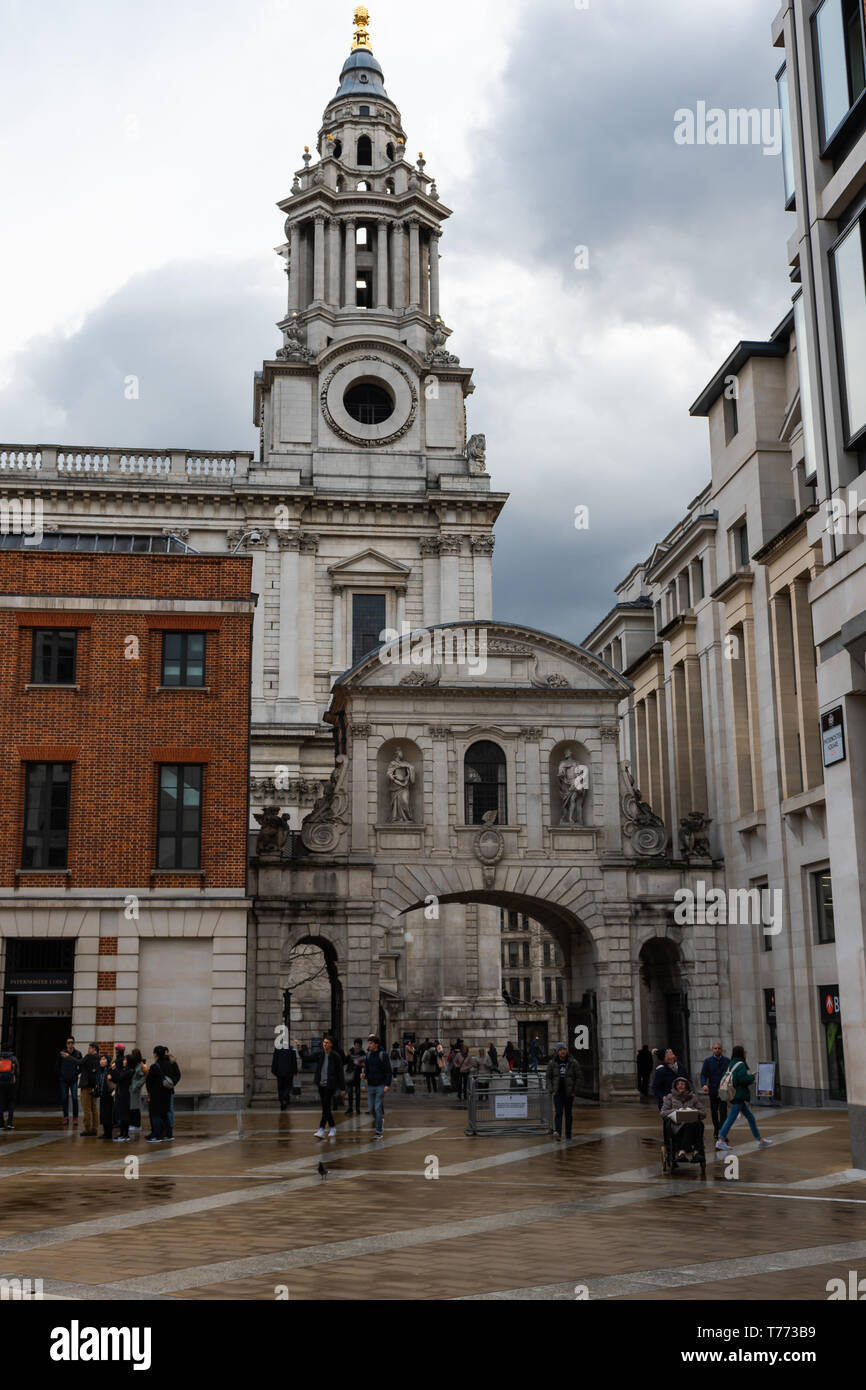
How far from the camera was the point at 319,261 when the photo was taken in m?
66.9

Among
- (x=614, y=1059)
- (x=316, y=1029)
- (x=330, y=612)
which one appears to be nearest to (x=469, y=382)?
(x=330, y=612)

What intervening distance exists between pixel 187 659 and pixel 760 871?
17416mm

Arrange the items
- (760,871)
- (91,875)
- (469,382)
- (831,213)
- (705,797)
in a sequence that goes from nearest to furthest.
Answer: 1. (831,213)
2. (91,875)
3. (760,871)
4. (705,797)
5. (469,382)

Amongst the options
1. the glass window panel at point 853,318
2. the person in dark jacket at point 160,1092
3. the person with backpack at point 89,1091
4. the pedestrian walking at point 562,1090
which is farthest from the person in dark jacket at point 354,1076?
the glass window panel at point 853,318

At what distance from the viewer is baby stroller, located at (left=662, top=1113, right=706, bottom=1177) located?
20422mm

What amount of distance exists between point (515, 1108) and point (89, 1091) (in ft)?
29.1

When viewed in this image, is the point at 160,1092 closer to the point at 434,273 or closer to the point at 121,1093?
the point at 121,1093

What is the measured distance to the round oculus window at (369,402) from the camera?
6288 centimetres

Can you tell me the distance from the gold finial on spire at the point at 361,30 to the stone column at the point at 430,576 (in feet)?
119

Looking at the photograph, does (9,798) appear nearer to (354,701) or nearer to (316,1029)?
(354,701)

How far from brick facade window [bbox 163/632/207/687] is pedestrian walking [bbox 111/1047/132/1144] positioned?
451 inches

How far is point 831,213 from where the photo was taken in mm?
22344

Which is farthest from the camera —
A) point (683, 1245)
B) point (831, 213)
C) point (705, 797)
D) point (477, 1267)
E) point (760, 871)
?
point (705, 797)

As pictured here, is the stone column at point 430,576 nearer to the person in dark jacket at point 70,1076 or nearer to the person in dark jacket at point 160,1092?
the person in dark jacket at point 70,1076
